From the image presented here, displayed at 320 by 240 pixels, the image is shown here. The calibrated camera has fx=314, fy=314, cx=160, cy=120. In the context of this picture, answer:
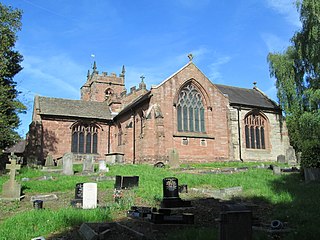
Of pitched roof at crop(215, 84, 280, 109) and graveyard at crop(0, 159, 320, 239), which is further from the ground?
pitched roof at crop(215, 84, 280, 109)

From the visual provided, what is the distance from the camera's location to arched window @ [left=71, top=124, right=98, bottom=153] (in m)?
31.8

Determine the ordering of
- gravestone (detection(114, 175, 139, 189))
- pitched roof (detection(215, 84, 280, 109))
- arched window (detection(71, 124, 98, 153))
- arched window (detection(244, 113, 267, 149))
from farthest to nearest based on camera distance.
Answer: pitched roof (detection(215, 84, 280, 109))
arched window (detection(244, 113, 267, 149))
arched window (detection(71, 124, 98, 153))
gravestone (detection(114, 175, 139, 189))

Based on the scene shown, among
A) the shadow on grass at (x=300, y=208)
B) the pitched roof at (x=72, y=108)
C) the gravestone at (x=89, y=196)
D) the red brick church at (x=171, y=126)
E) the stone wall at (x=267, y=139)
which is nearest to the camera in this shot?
the shadow on grass at (x=300, y=208)

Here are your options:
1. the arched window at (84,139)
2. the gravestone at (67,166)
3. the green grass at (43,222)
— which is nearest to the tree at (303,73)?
the gravestone at (67,166)

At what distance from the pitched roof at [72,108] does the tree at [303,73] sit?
60.4 ft

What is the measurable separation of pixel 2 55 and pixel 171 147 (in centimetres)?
1481

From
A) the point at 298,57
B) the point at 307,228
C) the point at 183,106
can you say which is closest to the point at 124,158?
the point at 183,106

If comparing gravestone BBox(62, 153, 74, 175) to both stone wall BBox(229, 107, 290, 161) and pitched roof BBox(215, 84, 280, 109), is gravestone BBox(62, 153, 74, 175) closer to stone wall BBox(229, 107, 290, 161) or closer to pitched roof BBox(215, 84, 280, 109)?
stone wall BBox(229, 107, 290, 161)

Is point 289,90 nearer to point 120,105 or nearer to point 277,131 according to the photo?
point 277,131

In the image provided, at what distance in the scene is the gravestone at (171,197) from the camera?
35.0ft

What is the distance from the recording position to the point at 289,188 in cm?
1304

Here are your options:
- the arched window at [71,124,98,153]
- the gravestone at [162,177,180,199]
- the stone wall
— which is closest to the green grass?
the gravestone at [162,177,180,199]

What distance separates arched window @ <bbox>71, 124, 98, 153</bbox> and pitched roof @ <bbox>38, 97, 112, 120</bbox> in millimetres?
1268

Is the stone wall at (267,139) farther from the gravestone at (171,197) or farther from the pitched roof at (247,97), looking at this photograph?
the gravestone at (171,197)
